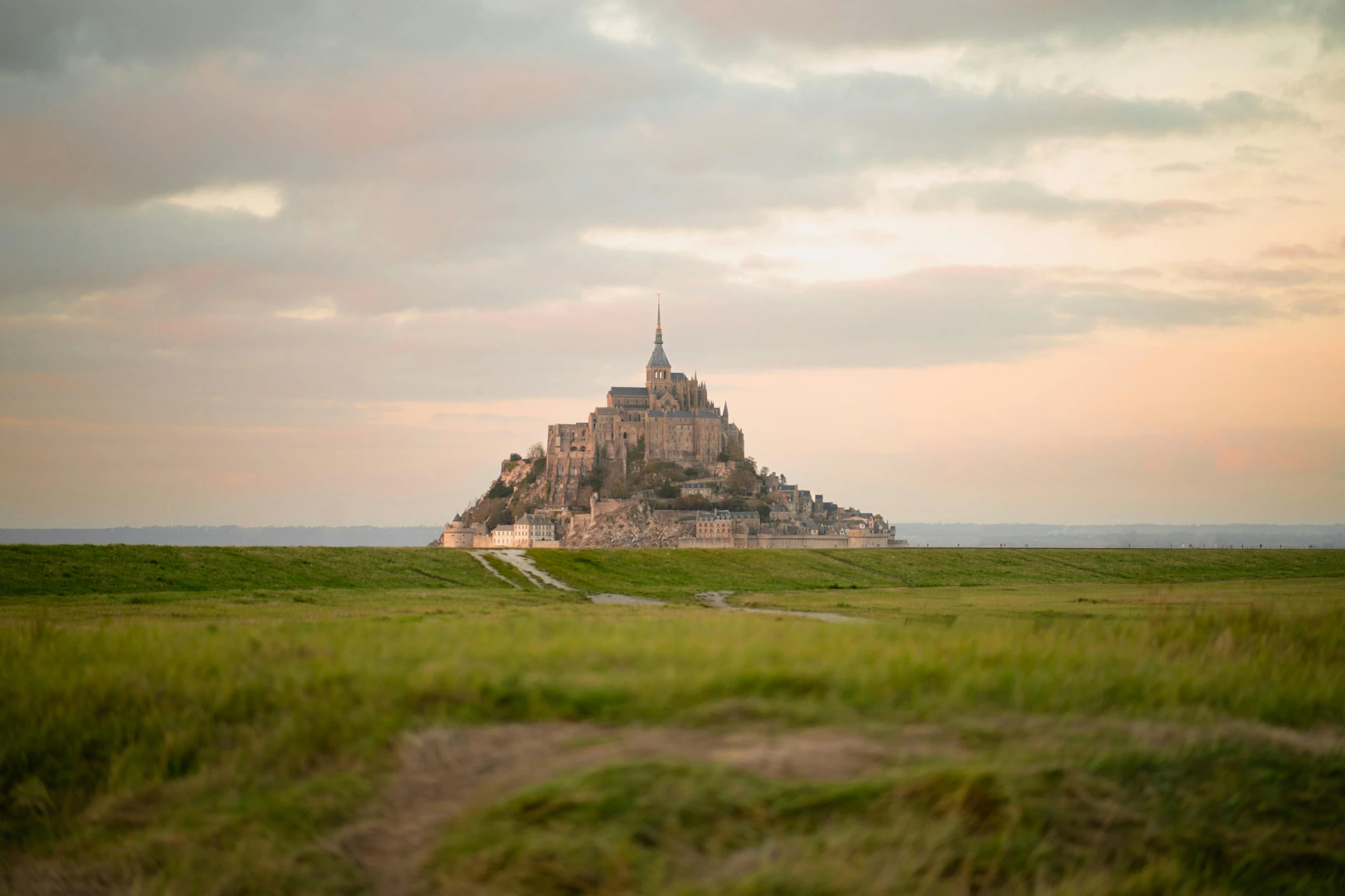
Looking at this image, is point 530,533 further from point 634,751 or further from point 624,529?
point 634,751

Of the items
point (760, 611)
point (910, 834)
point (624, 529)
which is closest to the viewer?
point (910, 834)

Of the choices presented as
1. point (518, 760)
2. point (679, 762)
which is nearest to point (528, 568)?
point (518, 760)

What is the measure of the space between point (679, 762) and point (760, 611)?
69.4ft

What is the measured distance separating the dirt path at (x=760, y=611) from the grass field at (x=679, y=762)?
9.95 meters

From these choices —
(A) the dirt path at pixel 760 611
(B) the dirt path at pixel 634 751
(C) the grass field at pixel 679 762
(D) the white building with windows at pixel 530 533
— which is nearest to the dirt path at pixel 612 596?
(A) the dirt path at pixel 760 611

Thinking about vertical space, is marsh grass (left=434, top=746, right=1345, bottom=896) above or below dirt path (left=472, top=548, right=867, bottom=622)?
above

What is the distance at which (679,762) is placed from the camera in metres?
6.82

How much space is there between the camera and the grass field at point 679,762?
21.0 ft

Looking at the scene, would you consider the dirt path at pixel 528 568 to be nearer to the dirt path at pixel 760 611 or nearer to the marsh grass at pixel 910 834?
the dirt path at pixel 760 611

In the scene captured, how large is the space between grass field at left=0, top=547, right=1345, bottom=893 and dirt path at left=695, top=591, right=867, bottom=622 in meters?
9.95

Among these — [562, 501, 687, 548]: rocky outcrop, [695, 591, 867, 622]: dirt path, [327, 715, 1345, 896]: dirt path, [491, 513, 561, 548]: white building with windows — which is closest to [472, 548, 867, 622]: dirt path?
[695, 591, 867, 622]: dirt path

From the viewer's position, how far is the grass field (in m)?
6.39

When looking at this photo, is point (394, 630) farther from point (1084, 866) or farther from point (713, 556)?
point (713, 556)

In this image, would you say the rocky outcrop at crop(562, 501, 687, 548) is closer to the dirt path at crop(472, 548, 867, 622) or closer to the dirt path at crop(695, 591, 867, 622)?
the dirt path at crop(472, 548, 867, 622)
